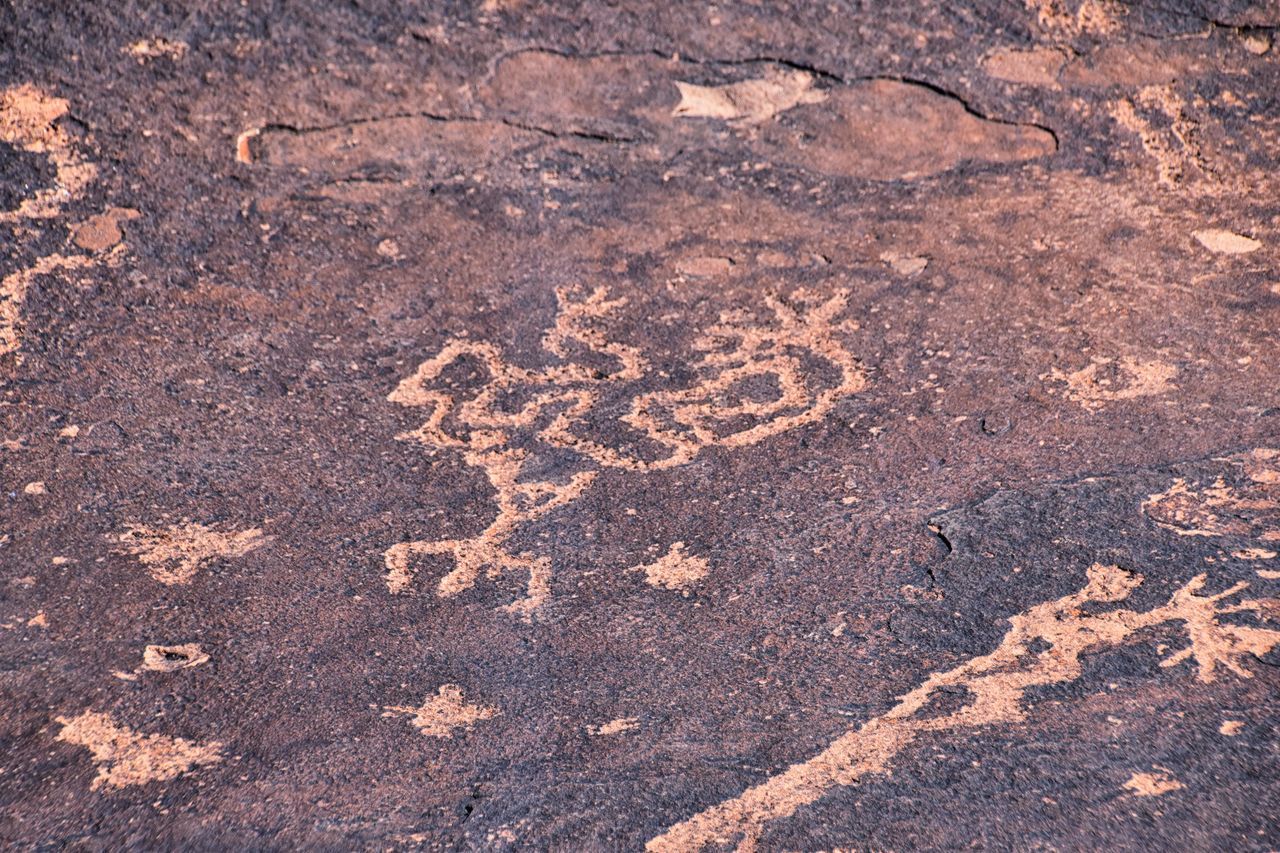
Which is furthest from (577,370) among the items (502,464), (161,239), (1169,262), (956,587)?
(1169,262)

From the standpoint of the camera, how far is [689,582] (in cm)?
181

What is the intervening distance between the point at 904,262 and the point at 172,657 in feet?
5.08

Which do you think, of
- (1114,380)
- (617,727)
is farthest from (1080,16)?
(617,727)

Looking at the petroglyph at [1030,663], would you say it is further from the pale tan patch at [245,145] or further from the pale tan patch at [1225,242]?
the pale tan patch at [245,145]

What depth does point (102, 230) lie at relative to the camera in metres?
1.44

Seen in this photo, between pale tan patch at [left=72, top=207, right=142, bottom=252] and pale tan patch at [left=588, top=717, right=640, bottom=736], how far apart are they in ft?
3.95

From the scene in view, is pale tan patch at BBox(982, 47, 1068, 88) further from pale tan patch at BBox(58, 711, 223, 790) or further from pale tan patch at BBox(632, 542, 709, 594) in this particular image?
pale tan patch at BBox(58, 711, 223, 790)

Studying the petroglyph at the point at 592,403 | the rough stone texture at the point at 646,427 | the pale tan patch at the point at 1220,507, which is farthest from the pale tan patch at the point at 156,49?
the pale tan patch at the point at 1220,507

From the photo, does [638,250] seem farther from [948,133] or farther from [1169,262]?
[1169,262]

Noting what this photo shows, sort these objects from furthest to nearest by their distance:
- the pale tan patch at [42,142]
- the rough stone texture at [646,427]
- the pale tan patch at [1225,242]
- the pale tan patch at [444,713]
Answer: the pale tan patch at [444,713]
the pale tan patch at [1225,242]
the rough stone texture at [646,427]
the pale tan patch at [42,142]

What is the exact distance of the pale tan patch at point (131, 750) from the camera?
1683mm

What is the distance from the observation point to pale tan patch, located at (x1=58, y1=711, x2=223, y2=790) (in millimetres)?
1683

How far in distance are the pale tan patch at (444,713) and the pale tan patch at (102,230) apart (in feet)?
3.16

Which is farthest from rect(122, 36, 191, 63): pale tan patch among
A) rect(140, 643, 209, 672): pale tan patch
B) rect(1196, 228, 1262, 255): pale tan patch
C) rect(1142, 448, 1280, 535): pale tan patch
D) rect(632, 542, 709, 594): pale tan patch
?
rect(1142, 448, 1280, 535): pale tan patch
